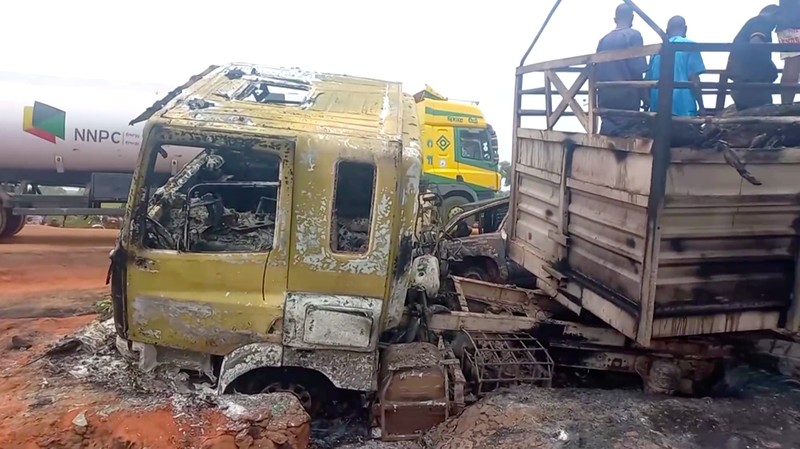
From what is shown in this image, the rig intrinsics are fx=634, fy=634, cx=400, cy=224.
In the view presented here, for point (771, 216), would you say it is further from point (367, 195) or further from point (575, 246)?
point (367, 195)

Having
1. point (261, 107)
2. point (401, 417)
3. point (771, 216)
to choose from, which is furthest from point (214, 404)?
point (771, 216)

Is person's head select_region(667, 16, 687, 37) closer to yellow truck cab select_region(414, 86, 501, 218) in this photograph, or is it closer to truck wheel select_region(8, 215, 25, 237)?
yellow truck cab select_region(414, 86, 501, 218)

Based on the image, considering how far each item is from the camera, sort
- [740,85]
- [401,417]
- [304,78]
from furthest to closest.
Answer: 1. [304,78]
2. [401,417]
3. [740,85]

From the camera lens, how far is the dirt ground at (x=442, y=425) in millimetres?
3434

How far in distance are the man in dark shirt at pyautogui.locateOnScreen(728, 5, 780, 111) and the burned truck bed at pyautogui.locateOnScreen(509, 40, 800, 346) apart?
0.62 feet

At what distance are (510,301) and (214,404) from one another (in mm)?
2442

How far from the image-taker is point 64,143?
33.0 ft

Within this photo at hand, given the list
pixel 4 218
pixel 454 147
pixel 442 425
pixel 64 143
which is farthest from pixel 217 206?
pixel 454 147

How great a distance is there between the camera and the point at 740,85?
3340 millimetres

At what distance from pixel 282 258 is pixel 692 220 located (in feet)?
7.48

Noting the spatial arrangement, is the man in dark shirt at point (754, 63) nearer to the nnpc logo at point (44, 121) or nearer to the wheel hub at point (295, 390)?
the wheel hub at point (295, 390)

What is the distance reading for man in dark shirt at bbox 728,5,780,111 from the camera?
12.5ft

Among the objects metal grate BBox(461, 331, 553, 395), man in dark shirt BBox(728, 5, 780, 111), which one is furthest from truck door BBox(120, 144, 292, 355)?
man in dark shirt BBox(728, 5, 780, 111)

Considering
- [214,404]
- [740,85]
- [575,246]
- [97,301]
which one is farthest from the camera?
[97,301]
